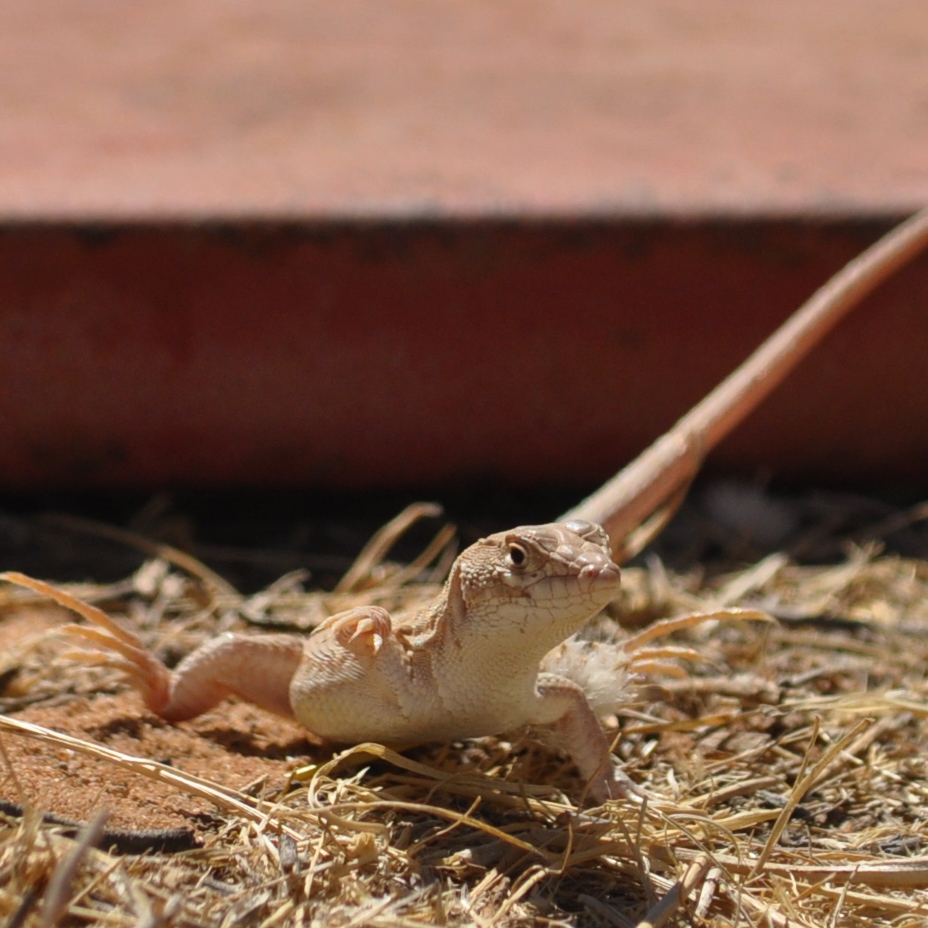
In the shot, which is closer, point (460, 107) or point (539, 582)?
point (539, 582)

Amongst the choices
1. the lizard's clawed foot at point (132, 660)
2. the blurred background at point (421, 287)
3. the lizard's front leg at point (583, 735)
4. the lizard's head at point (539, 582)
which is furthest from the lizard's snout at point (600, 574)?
the blurred background at point (421, 287)

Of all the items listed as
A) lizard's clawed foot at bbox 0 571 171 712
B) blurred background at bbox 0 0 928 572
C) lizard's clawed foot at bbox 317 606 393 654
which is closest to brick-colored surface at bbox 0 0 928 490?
blurred background at bbox 0 0 928 572

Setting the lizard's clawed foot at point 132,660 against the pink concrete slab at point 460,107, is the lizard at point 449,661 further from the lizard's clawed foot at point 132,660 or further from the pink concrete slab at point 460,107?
the pink concrete slab at point 460,107

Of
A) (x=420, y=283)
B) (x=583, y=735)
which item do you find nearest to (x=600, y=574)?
(x=583, y=735)

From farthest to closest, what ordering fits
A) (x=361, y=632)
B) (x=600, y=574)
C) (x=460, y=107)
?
(x=460, y=107)
(x=361, y=632)
(x=600, y=574)

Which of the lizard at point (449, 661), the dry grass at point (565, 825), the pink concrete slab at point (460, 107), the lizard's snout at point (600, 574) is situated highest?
the pink concrete slab at point (460, 107)

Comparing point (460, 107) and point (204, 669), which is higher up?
point (460, 107)

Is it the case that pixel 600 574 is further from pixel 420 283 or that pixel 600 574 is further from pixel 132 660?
pixel 420 283
